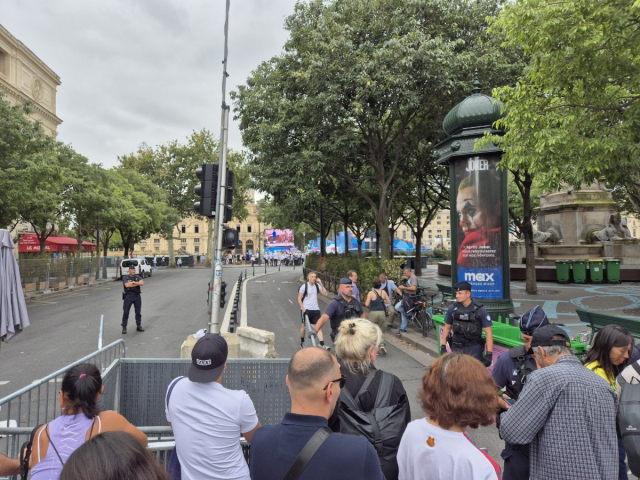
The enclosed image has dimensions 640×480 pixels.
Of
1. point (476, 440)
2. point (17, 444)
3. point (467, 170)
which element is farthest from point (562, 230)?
point (17, 444)

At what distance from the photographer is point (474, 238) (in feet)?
29.8

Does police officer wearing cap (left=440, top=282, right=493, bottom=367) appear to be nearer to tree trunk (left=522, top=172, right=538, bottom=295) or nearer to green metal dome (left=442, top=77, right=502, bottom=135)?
green metal dome (left=442, top=77, right=502, bottom=135)

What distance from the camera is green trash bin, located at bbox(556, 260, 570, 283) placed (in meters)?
19.2

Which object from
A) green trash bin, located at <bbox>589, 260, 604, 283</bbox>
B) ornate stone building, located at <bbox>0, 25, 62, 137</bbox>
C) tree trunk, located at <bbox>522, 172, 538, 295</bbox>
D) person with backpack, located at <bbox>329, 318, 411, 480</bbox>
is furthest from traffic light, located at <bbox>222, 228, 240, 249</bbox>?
ornate stone building, located at <bbox>0, 25, 62, 137</bbox>

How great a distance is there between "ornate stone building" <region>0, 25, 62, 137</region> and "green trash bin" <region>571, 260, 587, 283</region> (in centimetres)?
3509

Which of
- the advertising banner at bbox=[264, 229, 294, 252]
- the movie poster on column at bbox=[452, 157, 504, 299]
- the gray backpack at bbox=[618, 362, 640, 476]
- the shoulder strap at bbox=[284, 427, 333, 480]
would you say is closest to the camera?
the shoulder strap at bbox=[284, 427, 333, 480]

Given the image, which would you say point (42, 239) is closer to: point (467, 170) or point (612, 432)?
point (467, 170)

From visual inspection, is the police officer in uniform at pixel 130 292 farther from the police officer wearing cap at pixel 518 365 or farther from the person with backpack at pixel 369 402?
the police officer wearing cap at pixel 518 365

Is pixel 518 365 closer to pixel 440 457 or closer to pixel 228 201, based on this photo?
pixel 440 457

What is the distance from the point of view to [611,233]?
21.5 metres

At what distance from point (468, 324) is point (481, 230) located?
15.2 ft

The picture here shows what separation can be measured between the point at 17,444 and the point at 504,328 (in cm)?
587

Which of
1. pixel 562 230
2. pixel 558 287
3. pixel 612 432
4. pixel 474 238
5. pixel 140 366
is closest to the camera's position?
pixel 612 432

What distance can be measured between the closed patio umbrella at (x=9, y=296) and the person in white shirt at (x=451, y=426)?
16.6 ft
